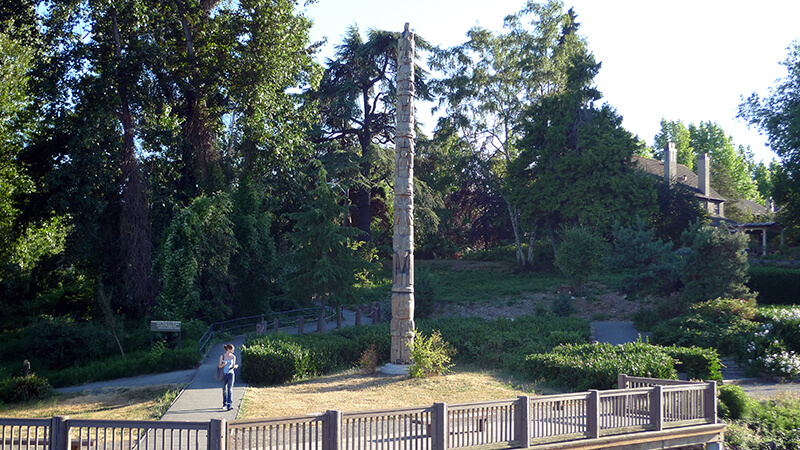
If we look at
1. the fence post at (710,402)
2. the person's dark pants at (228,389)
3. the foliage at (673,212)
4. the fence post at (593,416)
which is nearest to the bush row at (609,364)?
the fence post at (710,402)

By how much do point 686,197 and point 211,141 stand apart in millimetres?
30160

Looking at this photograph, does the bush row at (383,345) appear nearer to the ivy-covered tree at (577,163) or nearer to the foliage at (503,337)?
the foliage at (503,337)

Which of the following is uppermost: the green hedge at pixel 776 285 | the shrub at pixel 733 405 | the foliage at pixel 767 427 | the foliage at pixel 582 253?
the foliage at pixel 582 253

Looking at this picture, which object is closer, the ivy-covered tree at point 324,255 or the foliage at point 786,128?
the ivy-covered tree at point 324,255

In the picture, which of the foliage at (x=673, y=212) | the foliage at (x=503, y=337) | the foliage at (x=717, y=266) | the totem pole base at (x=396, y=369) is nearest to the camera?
the totem pole base at (x=396, y=369)

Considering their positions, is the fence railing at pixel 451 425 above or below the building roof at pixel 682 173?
below

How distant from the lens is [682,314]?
24047mm

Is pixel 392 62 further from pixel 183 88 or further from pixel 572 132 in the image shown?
pixel 183 88

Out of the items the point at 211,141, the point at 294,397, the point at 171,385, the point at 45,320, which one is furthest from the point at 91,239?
the point at 294,397

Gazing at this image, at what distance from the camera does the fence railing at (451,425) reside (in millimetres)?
8305

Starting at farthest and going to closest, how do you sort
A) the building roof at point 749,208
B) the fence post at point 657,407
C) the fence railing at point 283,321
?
1. the building roof at point 749,208
2. the fence railing at point 283,321
3. the fence post at point 657,407

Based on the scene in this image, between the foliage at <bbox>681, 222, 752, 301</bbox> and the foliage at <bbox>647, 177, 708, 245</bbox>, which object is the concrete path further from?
the foliage at <bbox>647, 177, 708, 245</bbox>

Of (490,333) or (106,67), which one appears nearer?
(490,333)

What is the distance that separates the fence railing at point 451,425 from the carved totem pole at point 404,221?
288 inches
